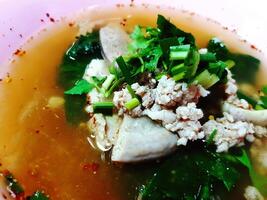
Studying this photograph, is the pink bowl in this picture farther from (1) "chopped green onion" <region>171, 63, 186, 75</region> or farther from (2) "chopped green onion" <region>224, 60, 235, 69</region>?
(1) "chopped green onion" <region>171, 63, 186, 75</region>

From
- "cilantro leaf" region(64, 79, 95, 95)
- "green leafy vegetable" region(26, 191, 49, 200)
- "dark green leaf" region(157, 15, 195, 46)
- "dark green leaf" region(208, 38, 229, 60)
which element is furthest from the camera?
"dark green leaf" region(208, 38, 229, 60)

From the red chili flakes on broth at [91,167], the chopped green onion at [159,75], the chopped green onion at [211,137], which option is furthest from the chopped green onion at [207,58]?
the red chili flakes on broth at [91,167]

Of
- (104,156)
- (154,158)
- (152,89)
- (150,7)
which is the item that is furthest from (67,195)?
(150,7)

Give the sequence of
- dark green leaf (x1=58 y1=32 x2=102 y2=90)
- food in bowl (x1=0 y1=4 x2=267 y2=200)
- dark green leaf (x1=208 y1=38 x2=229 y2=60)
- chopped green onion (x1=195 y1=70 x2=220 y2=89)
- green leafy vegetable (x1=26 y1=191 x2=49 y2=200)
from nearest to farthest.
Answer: green leafy vegetable (x1=26 y1=191 x2=49 y2=200), food in bowl (x1=0 y1=4 x2=267 y2=200), chopped green onion (x1=195 y1=70 x2=220 y2=89), dark green leaf (x1=58 y1=32 x2=102 y2=90), dark green leaf (x1=208 y1=38 x2=229 y2=60)

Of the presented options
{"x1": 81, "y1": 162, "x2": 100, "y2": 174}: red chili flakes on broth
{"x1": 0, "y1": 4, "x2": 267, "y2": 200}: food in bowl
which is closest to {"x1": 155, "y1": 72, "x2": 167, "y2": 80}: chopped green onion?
{"x1": 0, "y1": 4, "x2": 267, "y2": 200}: food in bowl

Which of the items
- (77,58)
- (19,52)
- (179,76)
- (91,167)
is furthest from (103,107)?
(19,52)

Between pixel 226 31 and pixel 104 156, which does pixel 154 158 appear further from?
pixel 226 31

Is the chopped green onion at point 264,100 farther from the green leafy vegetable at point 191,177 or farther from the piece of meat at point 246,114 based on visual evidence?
the green leafy vegetable at point 191,177

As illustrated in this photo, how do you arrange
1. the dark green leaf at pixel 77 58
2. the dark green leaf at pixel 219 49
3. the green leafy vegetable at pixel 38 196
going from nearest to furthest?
the green leafy vegetable at pixel 38 196 < the dark green leaf at pixel 77 58 < the dark green leaf at pixel 219 49
